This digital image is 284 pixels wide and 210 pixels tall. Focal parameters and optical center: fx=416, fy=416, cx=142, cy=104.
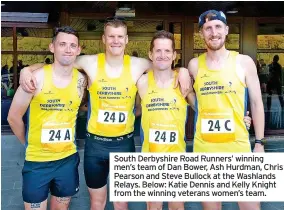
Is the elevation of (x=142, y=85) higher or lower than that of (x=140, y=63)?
lower

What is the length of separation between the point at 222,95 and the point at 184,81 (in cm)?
33

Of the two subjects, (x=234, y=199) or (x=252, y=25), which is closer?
(x=234, y=199)

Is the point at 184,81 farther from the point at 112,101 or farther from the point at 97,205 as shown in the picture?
the point at 97,205

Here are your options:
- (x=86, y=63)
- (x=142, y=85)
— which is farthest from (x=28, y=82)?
(x=142, y=85)

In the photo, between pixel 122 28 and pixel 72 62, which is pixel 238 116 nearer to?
pixel 122 28

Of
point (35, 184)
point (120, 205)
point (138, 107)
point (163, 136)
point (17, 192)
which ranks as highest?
point (138, 107)

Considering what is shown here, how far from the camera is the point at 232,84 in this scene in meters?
3.28

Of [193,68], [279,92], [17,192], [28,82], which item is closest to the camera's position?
[28,82]

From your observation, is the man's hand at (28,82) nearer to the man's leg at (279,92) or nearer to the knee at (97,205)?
the knee at (97,205)

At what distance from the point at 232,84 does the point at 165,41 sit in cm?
63

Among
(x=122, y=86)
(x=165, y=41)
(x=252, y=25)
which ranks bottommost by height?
(x=122, y=86)

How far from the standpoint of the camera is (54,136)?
3.27m

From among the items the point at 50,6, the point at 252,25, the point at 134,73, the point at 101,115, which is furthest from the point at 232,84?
the point at 50,6
